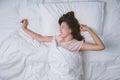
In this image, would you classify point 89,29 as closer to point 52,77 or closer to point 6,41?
point 52,77

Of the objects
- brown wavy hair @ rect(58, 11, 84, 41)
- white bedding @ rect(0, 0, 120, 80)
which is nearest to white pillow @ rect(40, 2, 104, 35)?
white bedding @ rect(0, 0, 120, 80)

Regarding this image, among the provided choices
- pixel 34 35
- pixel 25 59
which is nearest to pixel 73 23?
pixel 34 35

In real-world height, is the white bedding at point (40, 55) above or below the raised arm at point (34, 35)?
below

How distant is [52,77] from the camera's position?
1761 millimetres

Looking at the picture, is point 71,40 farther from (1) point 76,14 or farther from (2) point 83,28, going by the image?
(1) point 76,14

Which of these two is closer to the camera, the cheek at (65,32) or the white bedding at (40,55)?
the cheek at (65,32)

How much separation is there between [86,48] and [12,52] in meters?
0.58

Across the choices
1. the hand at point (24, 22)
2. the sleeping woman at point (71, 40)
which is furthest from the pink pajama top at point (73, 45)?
the hand at point (24, 22)

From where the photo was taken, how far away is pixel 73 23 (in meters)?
1.77

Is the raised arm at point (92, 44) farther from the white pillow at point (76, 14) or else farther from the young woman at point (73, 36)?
the white pillow at point (76, 14)

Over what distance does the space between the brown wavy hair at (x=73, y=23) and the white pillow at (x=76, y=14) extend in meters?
0.14

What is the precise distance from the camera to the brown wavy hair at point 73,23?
1766 millimetres

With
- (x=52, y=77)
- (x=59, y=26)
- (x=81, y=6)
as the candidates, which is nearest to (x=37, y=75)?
(x=52, y=77)

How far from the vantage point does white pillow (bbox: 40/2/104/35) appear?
6.34 ft
